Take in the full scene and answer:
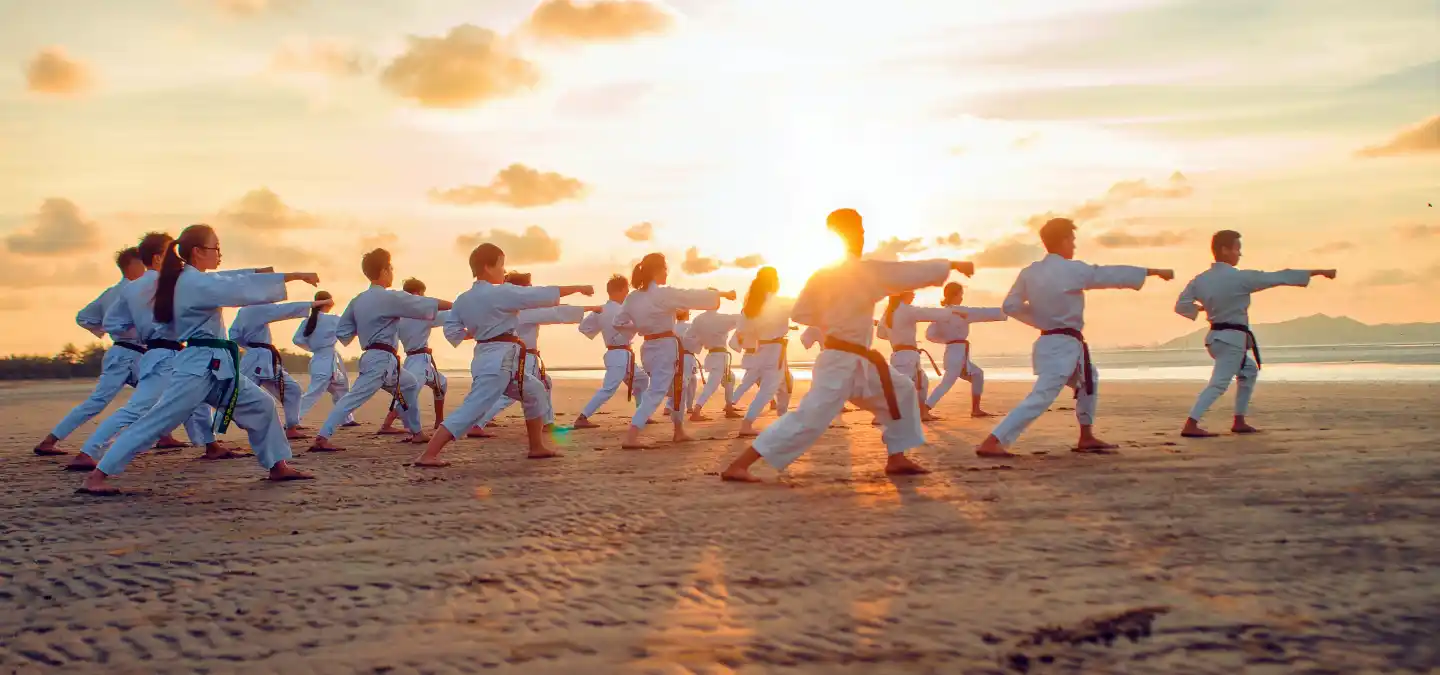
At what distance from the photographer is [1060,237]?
8086 millimetres

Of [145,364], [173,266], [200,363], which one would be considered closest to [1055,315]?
[200,363]

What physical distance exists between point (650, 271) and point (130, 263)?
5450 mm

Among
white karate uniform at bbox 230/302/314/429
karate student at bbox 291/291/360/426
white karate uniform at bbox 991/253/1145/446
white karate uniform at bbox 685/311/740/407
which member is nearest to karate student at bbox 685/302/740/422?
white karate uniform at bbox 685/311/740/407

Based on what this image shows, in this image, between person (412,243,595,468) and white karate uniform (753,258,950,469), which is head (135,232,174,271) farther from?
white karate uniform (753,258,950,469)

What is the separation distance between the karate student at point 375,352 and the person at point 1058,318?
6.09 metres

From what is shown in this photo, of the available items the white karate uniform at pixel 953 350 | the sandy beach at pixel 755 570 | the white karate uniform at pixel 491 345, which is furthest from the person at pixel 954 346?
the white karate uniform at pixel 491 345

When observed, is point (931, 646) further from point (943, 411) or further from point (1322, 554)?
point (943, 411)

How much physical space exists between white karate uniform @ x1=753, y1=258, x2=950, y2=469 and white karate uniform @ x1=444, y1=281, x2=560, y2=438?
2.49m

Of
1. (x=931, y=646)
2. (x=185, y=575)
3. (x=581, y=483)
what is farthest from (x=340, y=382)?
(x=931, y=646)

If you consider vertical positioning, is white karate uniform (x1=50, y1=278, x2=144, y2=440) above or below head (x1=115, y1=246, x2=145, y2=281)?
below

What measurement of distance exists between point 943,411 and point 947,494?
9.52 m

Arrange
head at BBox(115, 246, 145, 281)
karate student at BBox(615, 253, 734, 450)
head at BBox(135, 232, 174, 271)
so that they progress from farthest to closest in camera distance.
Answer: karate student at BBox(615, 253, 734, 450), head at BBox(115, 246, 145, 281), head at BBox(135, 232, 174, 271)

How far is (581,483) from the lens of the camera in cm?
679

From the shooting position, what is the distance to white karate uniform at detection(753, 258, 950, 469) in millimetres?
6664
